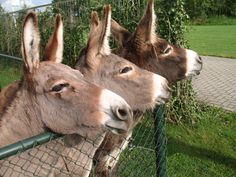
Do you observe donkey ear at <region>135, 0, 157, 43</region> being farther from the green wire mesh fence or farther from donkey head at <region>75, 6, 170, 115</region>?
the green wire mesh fence

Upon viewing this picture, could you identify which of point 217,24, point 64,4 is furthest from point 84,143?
point 217,24

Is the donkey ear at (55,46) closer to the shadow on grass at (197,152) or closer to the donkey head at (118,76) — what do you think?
the donkey head at (118,76)

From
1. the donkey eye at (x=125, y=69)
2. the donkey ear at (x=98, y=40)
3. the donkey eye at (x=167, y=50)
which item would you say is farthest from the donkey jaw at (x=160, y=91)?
the donkey eye at (x=167, y=50)

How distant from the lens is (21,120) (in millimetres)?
2857

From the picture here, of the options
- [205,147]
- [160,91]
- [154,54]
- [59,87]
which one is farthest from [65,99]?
[205,147]

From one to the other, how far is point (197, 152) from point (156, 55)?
8.23ft

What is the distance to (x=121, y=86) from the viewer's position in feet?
12.8

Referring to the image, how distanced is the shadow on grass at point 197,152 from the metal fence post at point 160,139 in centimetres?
249

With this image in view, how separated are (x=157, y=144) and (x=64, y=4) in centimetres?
774

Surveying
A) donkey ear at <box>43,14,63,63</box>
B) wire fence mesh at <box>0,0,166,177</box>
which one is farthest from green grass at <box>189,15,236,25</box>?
donkey ear at <box>43,14,63,63</box>

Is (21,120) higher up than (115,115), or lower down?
lower down

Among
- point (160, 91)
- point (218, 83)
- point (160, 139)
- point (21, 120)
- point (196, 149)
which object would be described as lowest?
point (218, 83)

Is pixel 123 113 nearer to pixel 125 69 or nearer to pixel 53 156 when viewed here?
pixel 53 156

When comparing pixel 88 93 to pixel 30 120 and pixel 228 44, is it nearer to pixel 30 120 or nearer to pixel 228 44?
pixel 30 120
